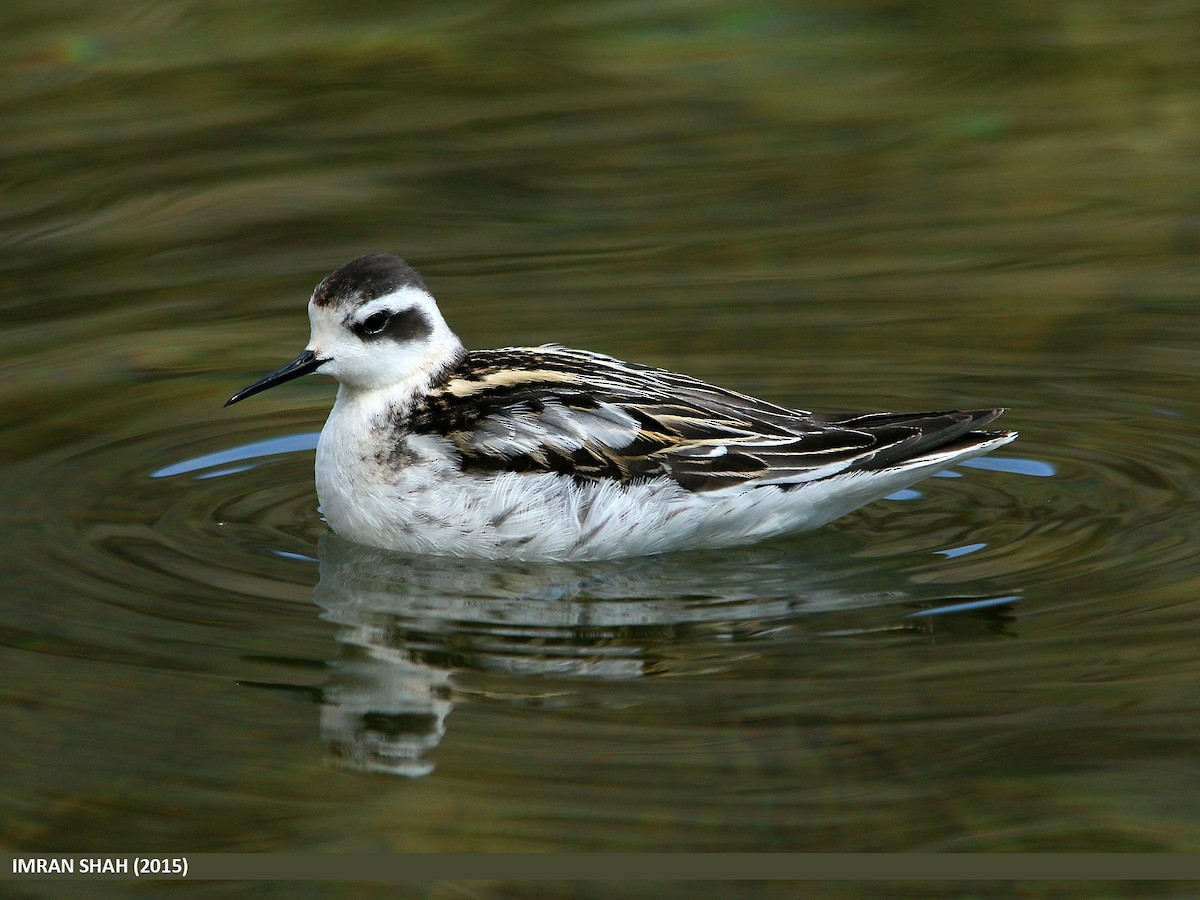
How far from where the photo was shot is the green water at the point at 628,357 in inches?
261

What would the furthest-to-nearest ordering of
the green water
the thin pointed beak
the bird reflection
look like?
1. the thin pointed beak
2. the bird reflection
3. the green water

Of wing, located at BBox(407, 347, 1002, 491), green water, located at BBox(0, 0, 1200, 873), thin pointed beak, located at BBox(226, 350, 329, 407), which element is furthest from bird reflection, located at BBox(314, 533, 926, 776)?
thin pointed beak, located at BBox(226, 350, 329, 407)

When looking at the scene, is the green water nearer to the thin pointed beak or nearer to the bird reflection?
the bird reflection

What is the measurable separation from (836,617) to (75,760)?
3.13 meters

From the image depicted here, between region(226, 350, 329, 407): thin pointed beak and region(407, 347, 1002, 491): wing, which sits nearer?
region(407, 347, 1002, 491): wing

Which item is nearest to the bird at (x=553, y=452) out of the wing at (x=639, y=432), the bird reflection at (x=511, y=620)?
the wing at (x=639, y=432)

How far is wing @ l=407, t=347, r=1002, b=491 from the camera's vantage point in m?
8.50

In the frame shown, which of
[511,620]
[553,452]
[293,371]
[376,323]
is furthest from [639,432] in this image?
[293,371]

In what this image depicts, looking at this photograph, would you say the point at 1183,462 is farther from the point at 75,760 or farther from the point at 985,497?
the point at 75,760

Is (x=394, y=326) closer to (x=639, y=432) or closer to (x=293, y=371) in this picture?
(x=293, y=371)

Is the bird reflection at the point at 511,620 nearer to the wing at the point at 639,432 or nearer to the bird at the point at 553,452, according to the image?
the bird at the point at 553,452

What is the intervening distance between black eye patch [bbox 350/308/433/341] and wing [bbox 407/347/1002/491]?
299 mm

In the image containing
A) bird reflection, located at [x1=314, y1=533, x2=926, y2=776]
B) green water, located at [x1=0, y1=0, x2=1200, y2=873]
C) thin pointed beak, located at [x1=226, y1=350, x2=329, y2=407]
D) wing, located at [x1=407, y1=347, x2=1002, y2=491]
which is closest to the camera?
green water, located at [x1=0, y1=0, x2=1200, y2=873]

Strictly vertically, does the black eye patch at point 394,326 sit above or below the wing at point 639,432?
above
